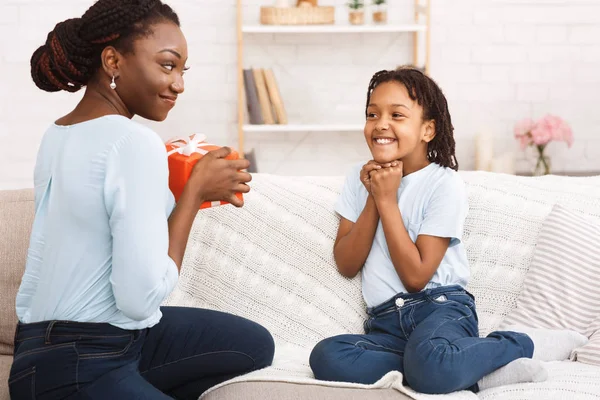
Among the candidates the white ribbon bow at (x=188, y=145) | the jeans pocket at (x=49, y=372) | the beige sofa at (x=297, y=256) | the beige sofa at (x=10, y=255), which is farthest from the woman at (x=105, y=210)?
the beige sofa at (x=297, y=256)

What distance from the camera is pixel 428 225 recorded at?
74.9 inches

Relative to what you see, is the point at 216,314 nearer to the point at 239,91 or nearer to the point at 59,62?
the point at 59,62

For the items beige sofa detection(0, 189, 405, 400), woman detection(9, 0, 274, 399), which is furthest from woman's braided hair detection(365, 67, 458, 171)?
beige sofa detection(0, 189, 405, 400)

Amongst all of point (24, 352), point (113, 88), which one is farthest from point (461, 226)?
point (24, 352)

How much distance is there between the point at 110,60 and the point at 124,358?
0.54 meters

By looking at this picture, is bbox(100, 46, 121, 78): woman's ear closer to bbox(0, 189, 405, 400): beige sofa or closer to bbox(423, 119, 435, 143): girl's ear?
bbox(0, 189, 405, 400): beige sofa

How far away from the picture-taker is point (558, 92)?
4258mm

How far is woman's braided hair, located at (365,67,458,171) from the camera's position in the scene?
6.59ft

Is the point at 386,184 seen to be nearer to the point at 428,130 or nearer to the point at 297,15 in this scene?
the point at 428,130

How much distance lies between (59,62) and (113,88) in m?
0.11

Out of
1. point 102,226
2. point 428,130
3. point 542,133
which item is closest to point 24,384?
point 102,226

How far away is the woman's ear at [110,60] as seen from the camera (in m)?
1.43

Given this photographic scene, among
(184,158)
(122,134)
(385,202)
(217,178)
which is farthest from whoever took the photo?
(385,202)

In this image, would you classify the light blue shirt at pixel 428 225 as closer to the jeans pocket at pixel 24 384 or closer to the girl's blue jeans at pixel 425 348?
the girl's blue jeans at pixel 425 348
